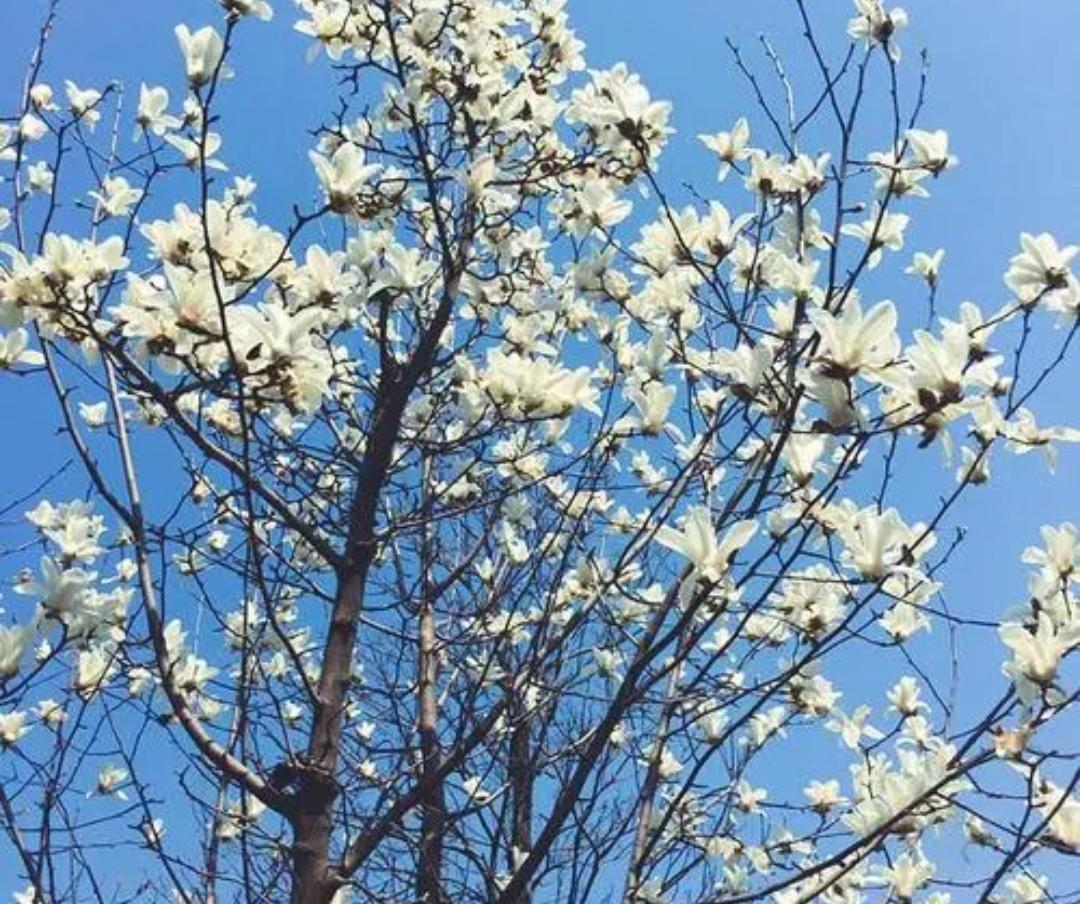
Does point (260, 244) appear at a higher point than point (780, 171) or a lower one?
lower

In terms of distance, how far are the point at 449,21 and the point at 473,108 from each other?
0.35m

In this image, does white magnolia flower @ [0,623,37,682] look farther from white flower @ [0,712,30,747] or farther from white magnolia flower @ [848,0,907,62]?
white magnolia flower @ [848,0,907,62]

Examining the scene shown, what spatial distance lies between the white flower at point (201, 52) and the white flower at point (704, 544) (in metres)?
1.13

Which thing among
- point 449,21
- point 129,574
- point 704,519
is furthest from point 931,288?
point 129,574

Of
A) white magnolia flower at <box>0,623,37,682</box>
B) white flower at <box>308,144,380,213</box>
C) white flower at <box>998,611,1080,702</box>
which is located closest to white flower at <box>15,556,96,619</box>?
white magnolia flower at <box>0,623,37,682</box>

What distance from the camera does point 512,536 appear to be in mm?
3816

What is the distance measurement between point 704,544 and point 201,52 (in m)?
1.23

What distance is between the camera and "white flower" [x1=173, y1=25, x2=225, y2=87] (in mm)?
2076

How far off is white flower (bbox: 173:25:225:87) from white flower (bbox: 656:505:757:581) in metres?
1.13

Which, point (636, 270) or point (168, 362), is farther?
point (636, 270)

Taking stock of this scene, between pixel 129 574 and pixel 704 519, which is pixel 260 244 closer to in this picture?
pixel 704 519

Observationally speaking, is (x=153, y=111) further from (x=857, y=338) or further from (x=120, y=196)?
(x=857, y=338)

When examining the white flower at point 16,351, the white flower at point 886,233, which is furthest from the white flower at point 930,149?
the white flower at point 16,351

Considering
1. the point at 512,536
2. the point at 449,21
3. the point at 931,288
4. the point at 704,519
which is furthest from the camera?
the point at 512,536
